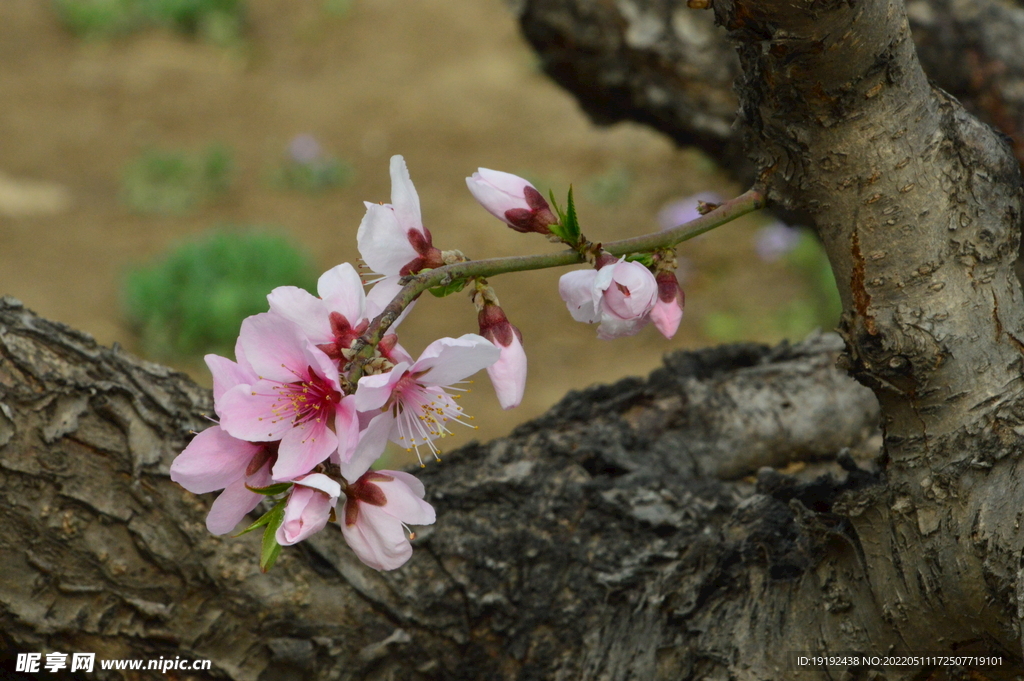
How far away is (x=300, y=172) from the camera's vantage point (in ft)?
18.1

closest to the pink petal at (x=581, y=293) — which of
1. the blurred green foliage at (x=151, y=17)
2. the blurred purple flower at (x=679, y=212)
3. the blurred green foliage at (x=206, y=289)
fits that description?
the blurred green foliage at (x=206, y=289)

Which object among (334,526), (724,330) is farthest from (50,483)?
(724,330)

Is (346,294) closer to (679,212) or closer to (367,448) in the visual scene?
(367,448)

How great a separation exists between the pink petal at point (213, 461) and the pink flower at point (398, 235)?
235 millimetres

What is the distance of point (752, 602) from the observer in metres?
1.32

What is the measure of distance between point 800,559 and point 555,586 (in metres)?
0.42

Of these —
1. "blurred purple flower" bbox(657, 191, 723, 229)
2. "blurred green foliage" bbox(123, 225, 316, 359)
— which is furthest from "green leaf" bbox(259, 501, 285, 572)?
"blurred purple flower" bbox(657, 191, 723, 229)

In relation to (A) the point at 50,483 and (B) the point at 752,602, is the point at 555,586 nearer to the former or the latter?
(B) the point at 752,602

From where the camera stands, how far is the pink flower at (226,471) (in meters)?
0.89

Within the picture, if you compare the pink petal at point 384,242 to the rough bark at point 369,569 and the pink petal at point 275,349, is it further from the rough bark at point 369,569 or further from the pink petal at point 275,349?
the rough bark at point 369,569

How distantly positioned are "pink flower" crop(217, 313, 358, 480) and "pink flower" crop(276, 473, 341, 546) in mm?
25

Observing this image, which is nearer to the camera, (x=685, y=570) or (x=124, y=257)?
(x=685, y=570)

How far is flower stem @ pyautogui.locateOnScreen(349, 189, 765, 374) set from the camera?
2.73ft

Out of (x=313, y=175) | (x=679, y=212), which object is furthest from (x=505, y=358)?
(x=313, y=175)
